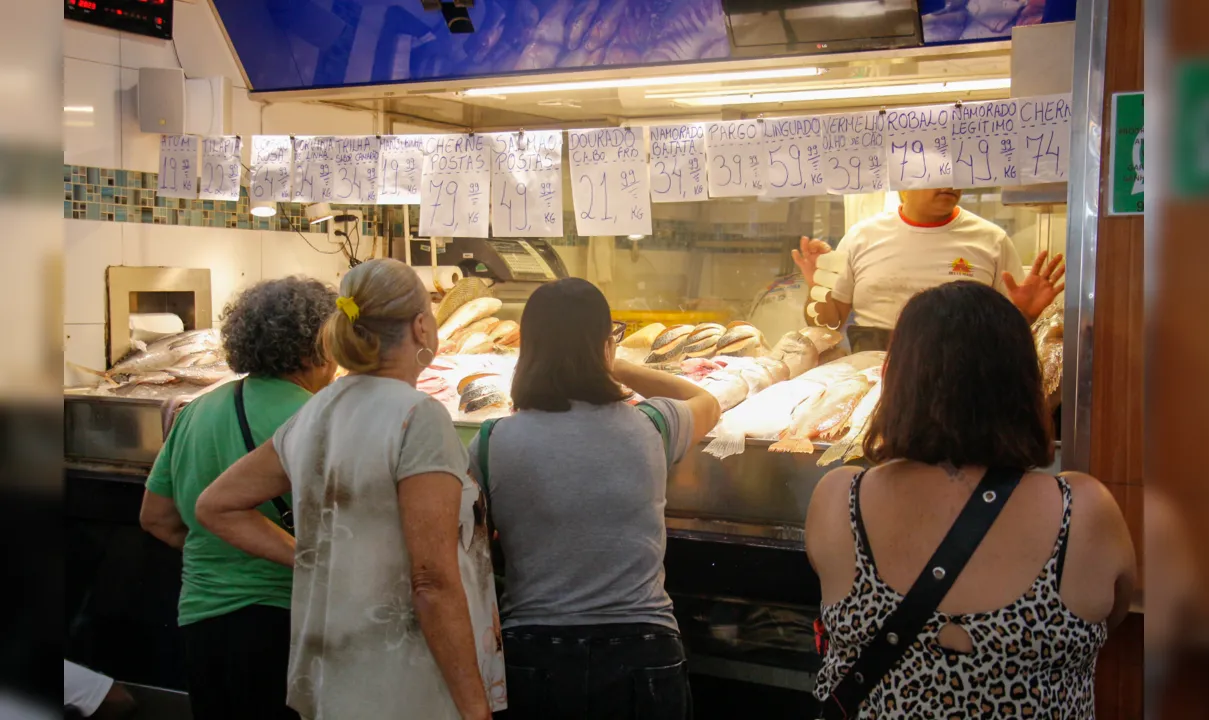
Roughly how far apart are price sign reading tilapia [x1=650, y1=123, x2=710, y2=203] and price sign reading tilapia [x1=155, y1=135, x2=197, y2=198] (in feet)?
7.66

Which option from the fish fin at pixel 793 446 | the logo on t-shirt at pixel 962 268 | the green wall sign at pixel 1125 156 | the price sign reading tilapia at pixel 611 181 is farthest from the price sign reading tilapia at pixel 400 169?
the green wall sign at pixel 1125 156

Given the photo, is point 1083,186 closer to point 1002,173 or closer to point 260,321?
point 1002,173

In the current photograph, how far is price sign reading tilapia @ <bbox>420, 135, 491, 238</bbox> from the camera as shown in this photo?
404 centimetres

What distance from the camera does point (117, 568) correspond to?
13.8 ft

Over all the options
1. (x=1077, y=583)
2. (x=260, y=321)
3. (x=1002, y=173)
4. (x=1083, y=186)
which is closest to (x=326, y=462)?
(x=260, y=321)

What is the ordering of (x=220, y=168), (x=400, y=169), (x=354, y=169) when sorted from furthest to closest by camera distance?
(x=220, y=168) → (x=354, y=169) → (x=400, y=169)

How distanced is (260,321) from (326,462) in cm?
74

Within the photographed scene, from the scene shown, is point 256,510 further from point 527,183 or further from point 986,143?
point 986,143

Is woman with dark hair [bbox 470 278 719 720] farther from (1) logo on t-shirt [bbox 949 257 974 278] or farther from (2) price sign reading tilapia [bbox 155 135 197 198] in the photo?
(2) price sign reading tilapia [bbox 155 135 197 198]

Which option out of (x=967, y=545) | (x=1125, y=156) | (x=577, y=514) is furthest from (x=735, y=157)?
(x=967, y=545)

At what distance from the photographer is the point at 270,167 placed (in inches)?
179

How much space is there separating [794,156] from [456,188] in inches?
53.6

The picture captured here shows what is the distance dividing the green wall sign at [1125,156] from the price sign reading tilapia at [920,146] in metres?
0.90

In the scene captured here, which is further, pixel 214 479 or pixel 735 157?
pixel 735 157
